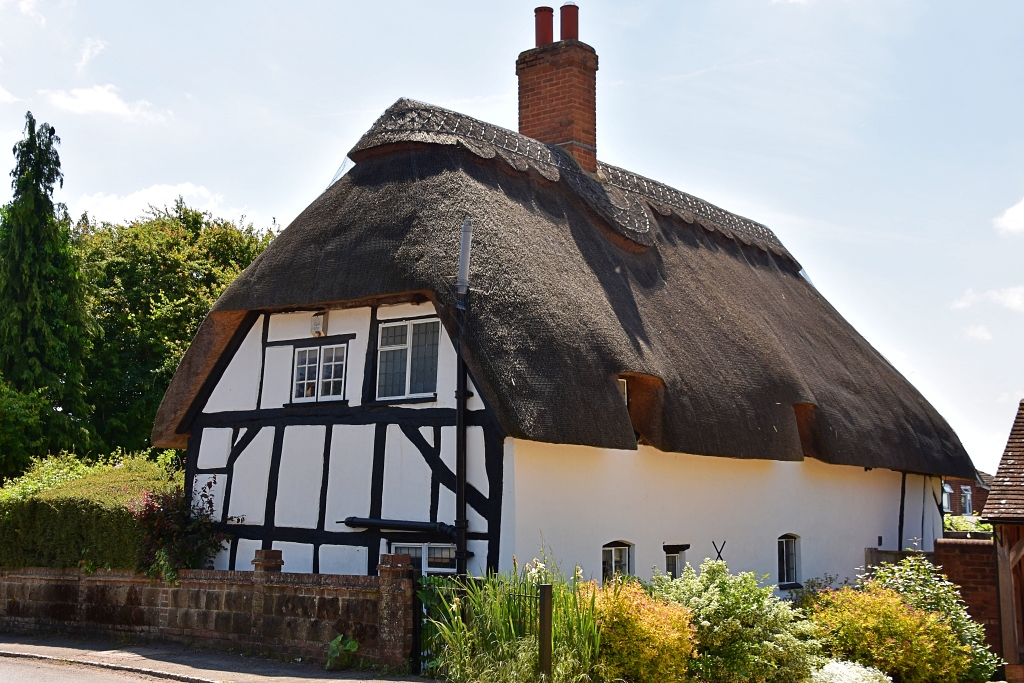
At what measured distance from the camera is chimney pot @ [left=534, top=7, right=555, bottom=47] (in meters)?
18.5

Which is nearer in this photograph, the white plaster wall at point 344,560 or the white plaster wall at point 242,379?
the white plaster wall at point 344,560

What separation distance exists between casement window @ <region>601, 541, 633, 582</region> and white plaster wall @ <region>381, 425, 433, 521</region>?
2519mm

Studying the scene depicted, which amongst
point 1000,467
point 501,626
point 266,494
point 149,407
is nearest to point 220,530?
point 266,494

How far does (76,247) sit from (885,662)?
2119 centimetres

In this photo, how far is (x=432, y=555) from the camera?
1298 centimetres

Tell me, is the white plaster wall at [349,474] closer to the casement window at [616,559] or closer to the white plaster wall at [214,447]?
the white plaster wall at [214,447]

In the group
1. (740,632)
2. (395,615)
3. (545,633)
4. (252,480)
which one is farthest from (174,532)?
(740,632)

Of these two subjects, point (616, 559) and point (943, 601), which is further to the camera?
point (616, 559)

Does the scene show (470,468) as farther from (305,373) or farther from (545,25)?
(545,25)

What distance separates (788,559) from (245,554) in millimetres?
8666

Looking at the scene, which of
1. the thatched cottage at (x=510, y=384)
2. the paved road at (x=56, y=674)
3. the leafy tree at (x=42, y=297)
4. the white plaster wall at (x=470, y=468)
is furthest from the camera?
the leafy tree at (x=42, y=297)

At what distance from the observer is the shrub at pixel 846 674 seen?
11125 millimetres

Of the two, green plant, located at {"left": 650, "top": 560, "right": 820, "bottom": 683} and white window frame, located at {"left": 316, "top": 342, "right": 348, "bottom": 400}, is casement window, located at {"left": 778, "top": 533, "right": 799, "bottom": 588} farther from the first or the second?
white window frame, located at {"left": 316, "top": 342, "right": 348, "bottom": 400}

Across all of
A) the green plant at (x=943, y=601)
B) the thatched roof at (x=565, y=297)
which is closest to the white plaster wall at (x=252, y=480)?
the thatched roof at (x=565, y=297)
